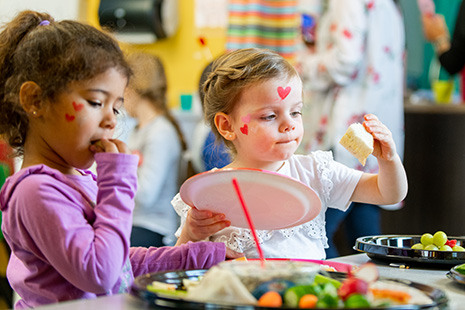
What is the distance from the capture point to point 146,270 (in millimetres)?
1274

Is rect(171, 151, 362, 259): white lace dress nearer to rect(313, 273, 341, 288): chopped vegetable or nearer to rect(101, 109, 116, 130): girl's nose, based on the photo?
rect(101, 109, 116, 130): girl's nose

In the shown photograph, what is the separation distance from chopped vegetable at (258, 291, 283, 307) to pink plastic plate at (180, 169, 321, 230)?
0.97 ft

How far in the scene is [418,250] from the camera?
3.93 feet

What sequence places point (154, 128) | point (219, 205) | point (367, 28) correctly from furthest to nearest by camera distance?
point (154, 128)
point (367, 28)
point (219, 205)

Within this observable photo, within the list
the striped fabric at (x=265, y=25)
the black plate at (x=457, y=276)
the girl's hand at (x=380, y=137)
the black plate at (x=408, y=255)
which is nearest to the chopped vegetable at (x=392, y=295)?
the black plate at (x=457, y=276)

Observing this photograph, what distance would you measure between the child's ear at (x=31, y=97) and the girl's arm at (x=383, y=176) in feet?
1.96

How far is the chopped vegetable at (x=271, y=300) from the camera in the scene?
75cm

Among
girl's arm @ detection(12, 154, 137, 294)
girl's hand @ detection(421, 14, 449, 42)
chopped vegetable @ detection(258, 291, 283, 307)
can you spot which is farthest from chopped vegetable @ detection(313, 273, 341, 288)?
girl's hand @ detection(421, 14, 449, 42)

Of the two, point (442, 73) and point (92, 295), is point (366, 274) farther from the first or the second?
point (442, 73)

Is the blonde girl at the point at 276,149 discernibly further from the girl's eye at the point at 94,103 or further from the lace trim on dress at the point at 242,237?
the girl's eye at the point at 94,103

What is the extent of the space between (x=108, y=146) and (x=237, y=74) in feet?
1.40

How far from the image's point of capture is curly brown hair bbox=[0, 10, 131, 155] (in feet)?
3.77

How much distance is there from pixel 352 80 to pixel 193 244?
72.8 inches

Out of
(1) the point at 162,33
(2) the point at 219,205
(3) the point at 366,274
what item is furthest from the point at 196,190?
(1) the point at 162,33
